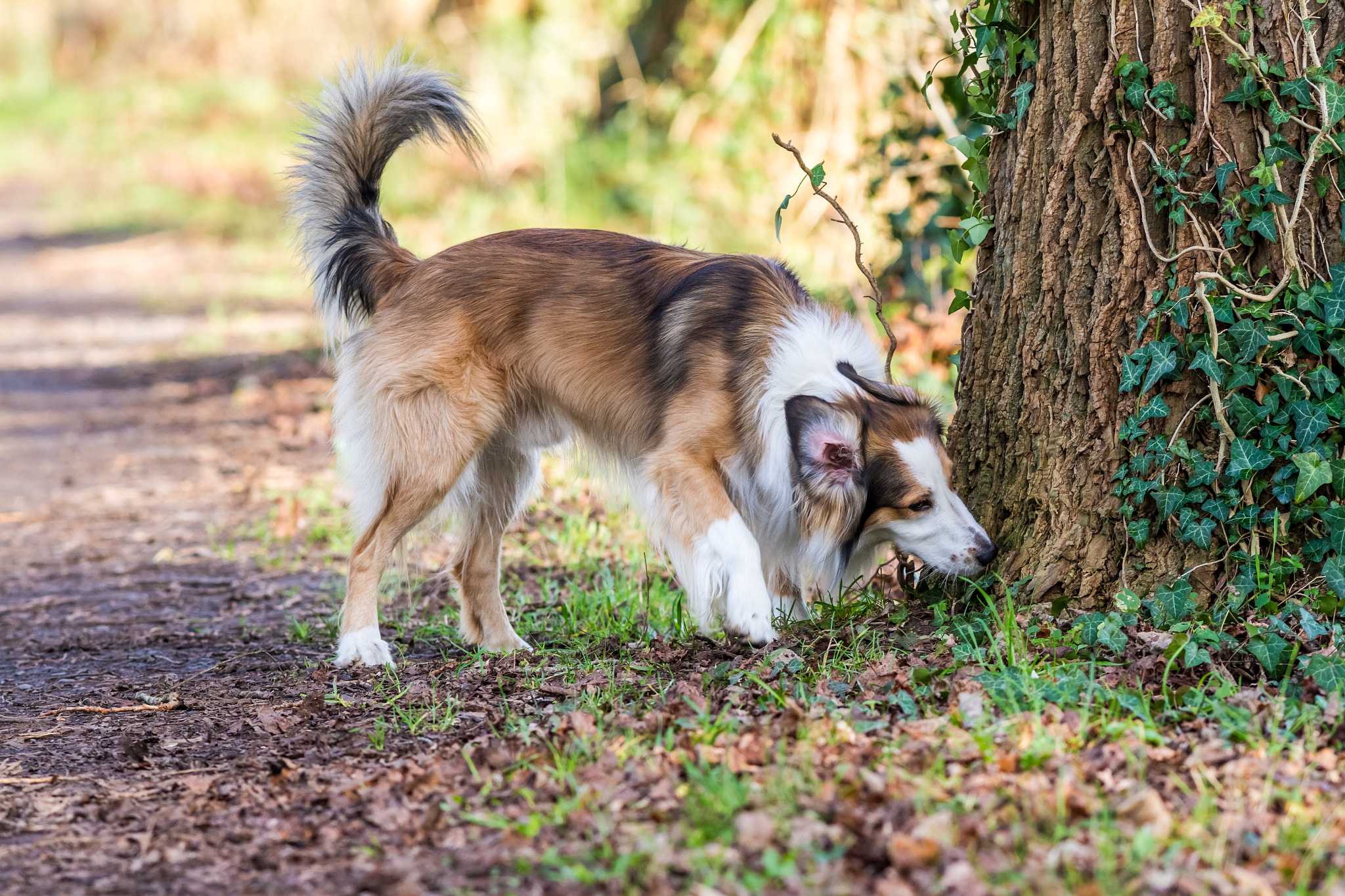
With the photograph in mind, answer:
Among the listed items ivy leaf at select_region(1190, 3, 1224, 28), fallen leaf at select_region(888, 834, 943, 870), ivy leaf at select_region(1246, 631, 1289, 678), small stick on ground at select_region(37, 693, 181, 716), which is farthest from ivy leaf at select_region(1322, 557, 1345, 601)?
small stick on ground at select_region(37, 693, 181, 716)

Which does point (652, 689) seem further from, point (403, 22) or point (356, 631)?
point (403, 22)

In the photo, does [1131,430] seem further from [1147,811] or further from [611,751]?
[611,751]

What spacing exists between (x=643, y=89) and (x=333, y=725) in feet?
33.6

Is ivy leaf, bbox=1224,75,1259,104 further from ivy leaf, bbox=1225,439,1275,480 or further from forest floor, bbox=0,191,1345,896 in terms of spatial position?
forest floor, bbox=0,191,1345,896

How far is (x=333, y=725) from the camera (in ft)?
11.4

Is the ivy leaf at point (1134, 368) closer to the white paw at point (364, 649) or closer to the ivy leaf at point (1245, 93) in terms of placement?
the ivy leaf at point (1245, 93)

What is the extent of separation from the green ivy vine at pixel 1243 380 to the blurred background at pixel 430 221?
120 cm

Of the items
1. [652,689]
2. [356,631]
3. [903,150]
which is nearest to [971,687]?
[652,689]

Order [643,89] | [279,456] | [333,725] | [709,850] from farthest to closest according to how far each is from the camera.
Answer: [643,89]
[279,456]
[333,725]
[709,850]

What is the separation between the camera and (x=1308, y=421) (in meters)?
3.19

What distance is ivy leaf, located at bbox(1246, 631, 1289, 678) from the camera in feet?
9.95

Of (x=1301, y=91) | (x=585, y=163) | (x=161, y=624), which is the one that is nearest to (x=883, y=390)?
(x=1301, y=91)

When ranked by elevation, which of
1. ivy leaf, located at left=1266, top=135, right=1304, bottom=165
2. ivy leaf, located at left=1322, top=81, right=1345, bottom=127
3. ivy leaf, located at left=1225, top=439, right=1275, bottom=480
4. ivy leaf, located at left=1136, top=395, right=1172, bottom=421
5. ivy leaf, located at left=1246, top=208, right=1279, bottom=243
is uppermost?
ivy leaf, located at left=1322, top=81, right=1345, bottom=127

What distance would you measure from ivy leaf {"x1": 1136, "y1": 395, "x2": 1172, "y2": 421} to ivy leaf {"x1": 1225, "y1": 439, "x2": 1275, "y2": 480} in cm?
19
